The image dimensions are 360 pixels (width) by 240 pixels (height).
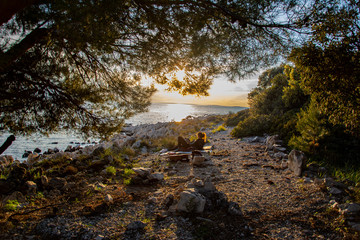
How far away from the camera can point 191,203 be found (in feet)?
10.9

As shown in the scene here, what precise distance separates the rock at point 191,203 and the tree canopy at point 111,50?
250 centimetres

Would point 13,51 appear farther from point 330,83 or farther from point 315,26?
point 330,83

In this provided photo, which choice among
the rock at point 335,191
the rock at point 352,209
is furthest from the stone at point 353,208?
the rock at point 335,191

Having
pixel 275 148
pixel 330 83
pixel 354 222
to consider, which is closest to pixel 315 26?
Result: pixel 330 83

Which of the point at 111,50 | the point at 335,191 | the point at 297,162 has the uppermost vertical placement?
the point at 111,50

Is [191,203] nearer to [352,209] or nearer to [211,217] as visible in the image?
[211,217]

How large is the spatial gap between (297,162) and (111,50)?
203 inches

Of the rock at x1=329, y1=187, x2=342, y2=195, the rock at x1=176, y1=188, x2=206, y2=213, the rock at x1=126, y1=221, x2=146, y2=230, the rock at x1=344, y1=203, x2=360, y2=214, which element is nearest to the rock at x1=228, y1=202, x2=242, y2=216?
the rock at x1=176, y1=188, x2=206, y2=213

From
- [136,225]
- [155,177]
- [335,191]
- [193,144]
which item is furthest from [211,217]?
[193,144]

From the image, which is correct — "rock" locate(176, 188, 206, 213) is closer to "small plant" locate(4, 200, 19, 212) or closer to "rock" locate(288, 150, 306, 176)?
"small plant" locate(4, 200, 19, 212)

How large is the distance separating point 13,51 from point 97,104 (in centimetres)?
249

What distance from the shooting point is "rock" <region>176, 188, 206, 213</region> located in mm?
3318

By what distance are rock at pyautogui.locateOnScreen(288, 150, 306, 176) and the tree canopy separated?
259 cm

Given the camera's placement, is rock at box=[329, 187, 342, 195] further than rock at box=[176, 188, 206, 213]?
Yes
